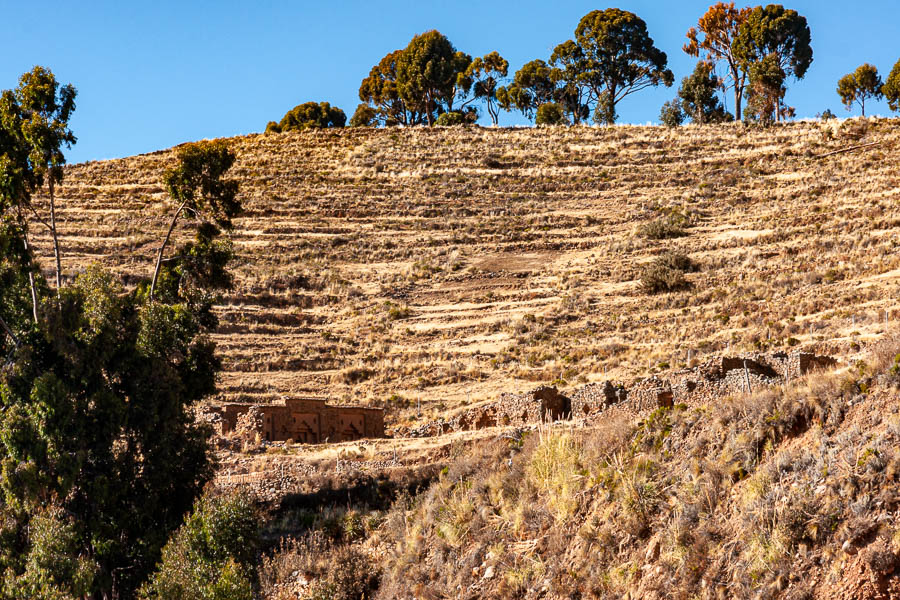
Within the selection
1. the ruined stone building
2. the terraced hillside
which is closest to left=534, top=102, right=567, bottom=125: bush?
the terraced hillside

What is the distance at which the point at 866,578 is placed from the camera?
427 inches

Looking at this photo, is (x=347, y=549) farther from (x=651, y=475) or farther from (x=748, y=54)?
(x=748, y=54)

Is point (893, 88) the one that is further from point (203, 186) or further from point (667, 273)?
point (203, 186)

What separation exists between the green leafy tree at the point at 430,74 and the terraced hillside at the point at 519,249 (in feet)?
43.7

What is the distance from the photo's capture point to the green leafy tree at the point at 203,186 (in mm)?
25688

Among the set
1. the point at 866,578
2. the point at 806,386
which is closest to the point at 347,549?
the point at 806,386

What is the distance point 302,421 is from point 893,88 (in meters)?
61.7

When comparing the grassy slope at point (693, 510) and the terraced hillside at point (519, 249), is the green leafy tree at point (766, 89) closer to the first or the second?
the terraced hillside at point (519, 249)

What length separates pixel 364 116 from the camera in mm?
95125

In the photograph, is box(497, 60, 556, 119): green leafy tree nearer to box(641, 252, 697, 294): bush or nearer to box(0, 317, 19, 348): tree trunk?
box(641, 252, 697, 294): bush

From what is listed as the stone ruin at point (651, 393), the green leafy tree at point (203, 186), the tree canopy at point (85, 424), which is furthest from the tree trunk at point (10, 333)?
the stone ruin at point (651, 393)

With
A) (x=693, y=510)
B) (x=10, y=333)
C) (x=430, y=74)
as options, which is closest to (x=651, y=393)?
(x=693, y=510)

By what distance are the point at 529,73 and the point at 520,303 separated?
4850cm

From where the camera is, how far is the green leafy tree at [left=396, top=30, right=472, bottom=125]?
295 ft
